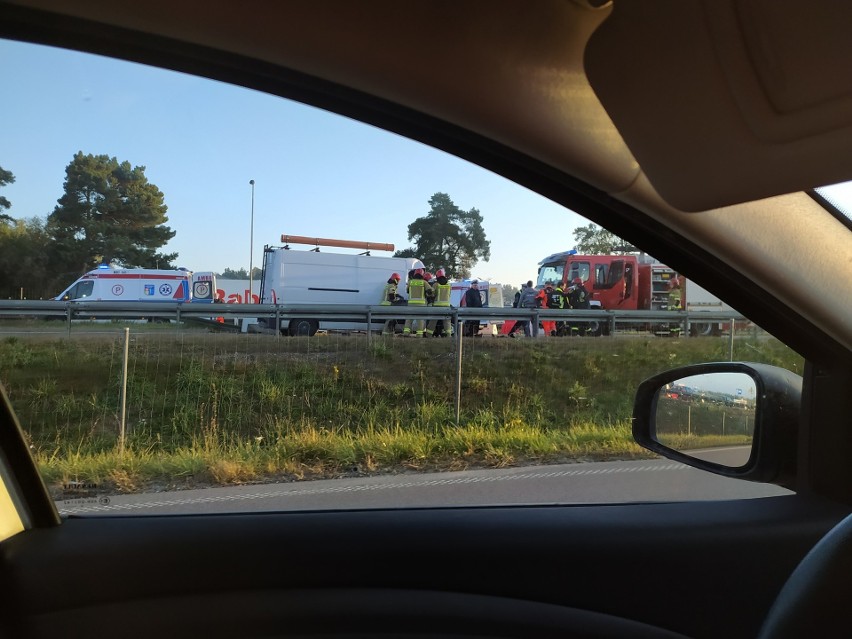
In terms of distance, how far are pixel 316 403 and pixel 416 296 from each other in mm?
2657

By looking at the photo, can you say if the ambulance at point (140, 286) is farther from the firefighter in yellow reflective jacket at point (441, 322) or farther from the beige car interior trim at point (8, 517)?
the firefighter in yellow reflective jacket at point (441, 322)

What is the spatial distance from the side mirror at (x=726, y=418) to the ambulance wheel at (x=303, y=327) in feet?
10.2

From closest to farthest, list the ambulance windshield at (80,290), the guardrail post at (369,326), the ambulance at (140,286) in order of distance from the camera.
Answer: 1. the ambulance windshield at (80,290)
2. the ambulance at (140,286)
3. the guardrail post at (369,326)

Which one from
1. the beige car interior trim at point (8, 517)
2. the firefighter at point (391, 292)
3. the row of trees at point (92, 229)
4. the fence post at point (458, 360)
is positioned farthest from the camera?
the firefighter at point (391, 292)

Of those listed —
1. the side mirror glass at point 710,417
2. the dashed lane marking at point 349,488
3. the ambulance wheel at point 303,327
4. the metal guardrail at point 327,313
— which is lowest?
the dashed lane marking at point 349,488

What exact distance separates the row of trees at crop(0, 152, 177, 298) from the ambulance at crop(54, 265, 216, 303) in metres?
0.12

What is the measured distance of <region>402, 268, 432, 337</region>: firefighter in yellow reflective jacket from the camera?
17.8 ft

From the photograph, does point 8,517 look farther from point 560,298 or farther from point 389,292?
point 389,292

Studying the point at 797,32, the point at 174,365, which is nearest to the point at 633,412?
the point at 797,32

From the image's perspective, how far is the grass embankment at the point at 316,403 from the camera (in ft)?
8.54

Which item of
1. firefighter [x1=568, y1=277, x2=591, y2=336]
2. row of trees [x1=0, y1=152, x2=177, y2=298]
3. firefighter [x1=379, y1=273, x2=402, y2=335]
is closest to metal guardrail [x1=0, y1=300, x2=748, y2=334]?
row of trees [x1=0, y1=152, x2=177, y2=298]

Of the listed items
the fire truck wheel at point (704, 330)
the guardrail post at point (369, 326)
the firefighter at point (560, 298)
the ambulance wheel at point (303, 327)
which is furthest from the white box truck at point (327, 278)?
the fire truck wheel at point (704, 330)

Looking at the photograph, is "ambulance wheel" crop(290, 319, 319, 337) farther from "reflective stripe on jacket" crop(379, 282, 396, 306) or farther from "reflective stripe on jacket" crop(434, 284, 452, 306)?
"reflective stripe on jacket" crop(379, 282, 396, 306)

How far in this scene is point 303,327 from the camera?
4797 millimetres
